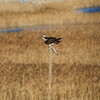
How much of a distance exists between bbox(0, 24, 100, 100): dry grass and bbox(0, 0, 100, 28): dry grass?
507 cm

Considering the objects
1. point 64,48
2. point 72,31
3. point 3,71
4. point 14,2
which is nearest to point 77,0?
point 14,2

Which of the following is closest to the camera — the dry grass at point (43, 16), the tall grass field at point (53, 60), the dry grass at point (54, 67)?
the dry grass at point (54, 67)

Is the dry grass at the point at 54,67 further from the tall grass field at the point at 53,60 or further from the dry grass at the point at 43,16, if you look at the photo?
the dry grass at the point at 43,16

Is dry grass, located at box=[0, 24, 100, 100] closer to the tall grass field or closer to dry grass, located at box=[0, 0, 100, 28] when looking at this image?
the tall grass field

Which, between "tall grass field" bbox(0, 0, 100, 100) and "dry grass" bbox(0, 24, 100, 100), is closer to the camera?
"dry grass" bbox(0, 24, 100, 100)

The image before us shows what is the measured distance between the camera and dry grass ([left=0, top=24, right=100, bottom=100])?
941 centimetres

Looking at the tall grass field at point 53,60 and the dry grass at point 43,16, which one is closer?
the tall grass field at point 53,60

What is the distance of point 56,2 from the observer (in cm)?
2925

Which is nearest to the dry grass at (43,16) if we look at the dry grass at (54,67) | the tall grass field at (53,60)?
the tall grass field at (53,60)

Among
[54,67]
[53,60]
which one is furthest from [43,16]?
[54,67]

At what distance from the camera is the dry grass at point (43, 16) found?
81.0 ft

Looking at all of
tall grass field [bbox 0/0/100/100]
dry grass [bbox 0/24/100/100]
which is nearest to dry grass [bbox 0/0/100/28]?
tall grass field [bbox 0/0/100/100]

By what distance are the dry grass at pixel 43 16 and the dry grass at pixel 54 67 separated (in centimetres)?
507

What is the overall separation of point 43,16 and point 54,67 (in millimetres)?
13364
